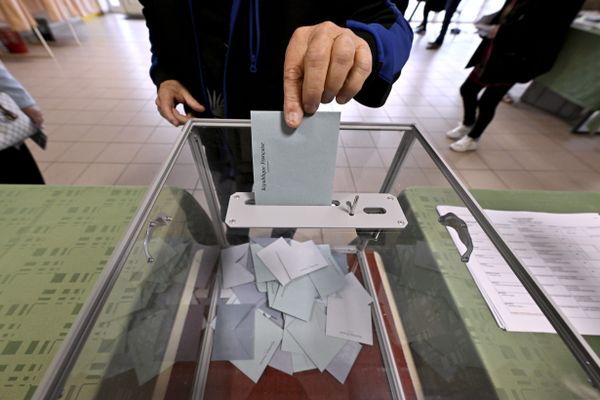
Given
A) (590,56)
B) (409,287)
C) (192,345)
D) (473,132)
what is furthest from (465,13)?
(192,345)

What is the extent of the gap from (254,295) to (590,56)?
10.8ft

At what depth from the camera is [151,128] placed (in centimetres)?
234

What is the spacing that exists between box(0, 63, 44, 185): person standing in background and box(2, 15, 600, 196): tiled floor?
26.5 inches

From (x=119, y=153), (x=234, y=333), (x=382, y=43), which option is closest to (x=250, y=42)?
(x=382, y=43)

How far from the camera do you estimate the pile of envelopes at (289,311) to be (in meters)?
0.74

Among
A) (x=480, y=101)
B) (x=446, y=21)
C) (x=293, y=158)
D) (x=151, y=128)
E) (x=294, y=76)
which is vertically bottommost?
(x=151, y=128)

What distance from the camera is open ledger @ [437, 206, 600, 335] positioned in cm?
54

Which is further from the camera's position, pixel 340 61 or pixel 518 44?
pixel 518 44

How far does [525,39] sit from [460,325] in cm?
195

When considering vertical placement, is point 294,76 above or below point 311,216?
above

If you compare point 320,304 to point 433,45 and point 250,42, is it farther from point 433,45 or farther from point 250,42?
point 433,45

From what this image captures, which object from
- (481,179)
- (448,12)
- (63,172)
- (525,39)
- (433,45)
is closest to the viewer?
(525,39)

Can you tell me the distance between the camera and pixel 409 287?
0.74 meters

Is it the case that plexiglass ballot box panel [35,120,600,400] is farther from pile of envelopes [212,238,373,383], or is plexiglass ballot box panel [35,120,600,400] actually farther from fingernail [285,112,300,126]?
fingernail [285,112,300,126]
